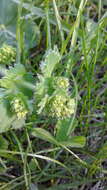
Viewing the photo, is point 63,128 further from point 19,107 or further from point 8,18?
point 8,18

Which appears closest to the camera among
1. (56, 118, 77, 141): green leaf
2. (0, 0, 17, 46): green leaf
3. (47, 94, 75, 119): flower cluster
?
(47, 94, 75, 119): flower cluster

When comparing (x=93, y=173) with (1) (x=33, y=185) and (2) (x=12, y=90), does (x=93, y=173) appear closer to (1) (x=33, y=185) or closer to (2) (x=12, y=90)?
(1) (x=33, y=185)

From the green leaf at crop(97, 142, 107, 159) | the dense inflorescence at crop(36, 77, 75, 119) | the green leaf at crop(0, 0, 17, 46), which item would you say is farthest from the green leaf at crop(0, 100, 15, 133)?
the green leaf at crop(0, 0, 17, 46)

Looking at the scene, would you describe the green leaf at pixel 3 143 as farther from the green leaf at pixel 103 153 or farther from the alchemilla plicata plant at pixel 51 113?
the green leaf at pixel 103 153

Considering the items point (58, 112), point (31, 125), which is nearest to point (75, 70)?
point (31, 125)

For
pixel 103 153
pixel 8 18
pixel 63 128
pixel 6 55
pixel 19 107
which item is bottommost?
pixel 103 153

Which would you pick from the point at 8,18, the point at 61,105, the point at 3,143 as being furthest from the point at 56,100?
the point at 8,18

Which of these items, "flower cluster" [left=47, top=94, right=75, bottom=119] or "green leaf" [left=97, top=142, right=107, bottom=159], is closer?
"flower cluster" [left=47, top=94, right=75, bottom=119]

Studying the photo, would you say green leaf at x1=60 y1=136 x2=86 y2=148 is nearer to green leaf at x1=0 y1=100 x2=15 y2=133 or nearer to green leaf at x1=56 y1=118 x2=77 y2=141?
green leaf at x1=56 y1=118 x2=77 y2=141

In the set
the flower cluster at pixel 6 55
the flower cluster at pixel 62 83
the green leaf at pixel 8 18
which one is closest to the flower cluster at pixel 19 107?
the flower cluster at pixel 62 83
